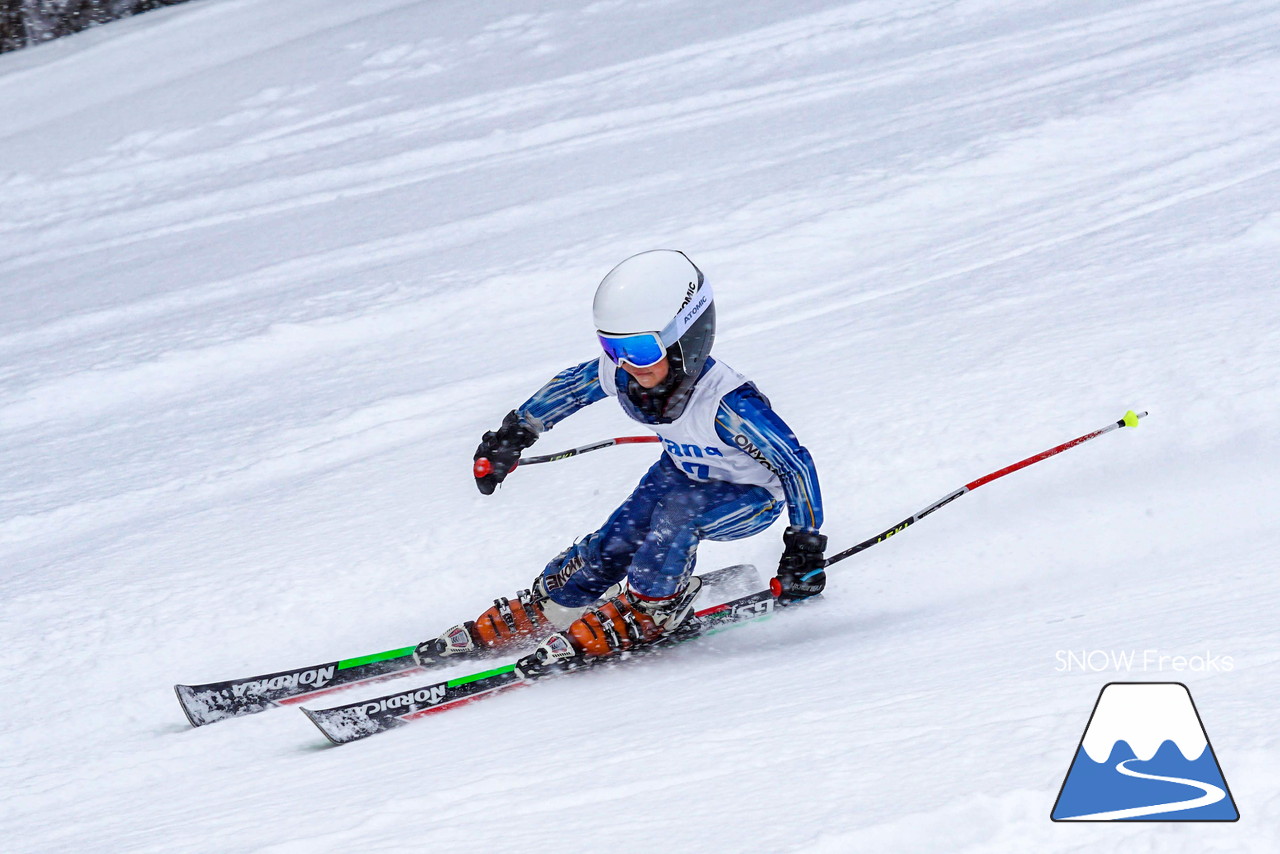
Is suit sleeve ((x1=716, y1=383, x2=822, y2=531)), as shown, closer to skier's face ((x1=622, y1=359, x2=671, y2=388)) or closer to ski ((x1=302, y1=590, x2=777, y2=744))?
skier's face ((x1=622, y1=359, x2=671, y2=388))

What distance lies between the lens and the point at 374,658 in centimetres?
369

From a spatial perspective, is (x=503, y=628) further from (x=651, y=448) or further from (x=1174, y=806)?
(x=1174, y=806)

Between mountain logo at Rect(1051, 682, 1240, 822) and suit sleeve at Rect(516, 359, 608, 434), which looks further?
suit sleeve at Rect(516, 359, 608, 434)

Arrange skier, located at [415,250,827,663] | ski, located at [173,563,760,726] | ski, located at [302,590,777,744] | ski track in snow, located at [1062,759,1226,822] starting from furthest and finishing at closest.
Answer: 1. ski, located at [173,563,760,726]
2. skier, located at [415,250,827,663]
3. ski, located at [302,590,777,744]
4. ski track in snow, located at [1062,759,1226,822]

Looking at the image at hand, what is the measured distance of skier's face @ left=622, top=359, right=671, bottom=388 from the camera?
3.34 meters

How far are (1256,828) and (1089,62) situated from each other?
881 centimetres

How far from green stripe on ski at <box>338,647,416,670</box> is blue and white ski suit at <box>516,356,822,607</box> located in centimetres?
53

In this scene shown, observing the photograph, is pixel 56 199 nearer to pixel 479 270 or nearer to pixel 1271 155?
pixel 479 270

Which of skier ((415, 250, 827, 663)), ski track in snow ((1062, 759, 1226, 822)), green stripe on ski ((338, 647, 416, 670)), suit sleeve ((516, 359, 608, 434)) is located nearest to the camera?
ski track in snow ((1062, 759, 1226, 822))

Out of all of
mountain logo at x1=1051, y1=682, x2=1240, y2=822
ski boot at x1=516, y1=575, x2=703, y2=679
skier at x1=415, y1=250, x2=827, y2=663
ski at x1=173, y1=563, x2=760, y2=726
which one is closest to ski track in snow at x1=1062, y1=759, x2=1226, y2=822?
mountain logo at x1=1051, y1=682, x2=1240, y2=822

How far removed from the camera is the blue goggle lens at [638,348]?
3.25m

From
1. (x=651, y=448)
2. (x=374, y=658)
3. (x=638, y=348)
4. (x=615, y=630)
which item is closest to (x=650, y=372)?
(x=638, y=348)

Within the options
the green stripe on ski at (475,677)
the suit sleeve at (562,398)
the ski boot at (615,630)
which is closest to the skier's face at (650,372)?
the suit sleeve at (562,398)

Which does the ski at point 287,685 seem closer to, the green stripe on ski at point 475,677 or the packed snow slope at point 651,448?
the packed snow slope at point 651,448
